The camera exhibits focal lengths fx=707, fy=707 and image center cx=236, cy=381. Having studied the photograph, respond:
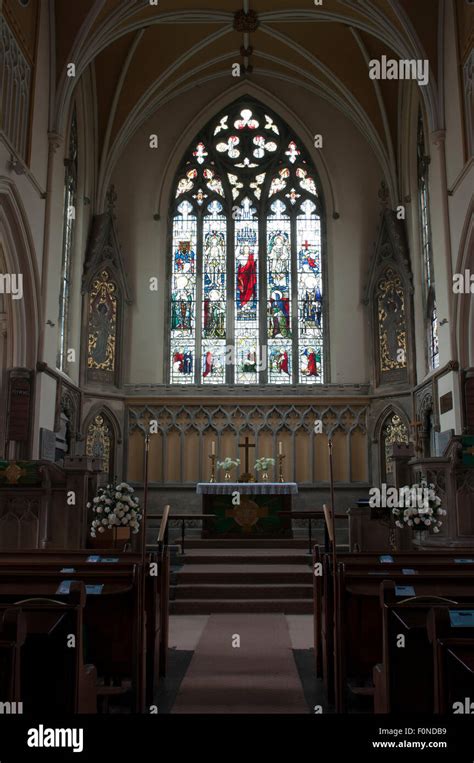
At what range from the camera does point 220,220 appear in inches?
691

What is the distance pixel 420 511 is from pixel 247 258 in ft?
33.1

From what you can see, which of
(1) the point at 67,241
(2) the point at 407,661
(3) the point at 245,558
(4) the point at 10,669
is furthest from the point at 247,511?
(4) the point at 10,669

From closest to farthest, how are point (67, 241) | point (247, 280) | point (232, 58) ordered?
point (67, 241) < point (232, 58) < point (247, 280)

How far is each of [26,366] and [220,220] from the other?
7114 millimetres

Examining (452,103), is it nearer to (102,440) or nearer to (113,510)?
(113,510)

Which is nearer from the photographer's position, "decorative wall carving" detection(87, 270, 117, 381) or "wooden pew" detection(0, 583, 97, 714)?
"wooden pew" detection(0, 583, 97, 714)

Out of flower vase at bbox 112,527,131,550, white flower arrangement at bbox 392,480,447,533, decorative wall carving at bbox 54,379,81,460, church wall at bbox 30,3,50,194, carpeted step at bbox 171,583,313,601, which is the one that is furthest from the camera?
decorative wall carving at bbox 54,379,81,460

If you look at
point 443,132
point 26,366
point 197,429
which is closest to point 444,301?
point 443,132

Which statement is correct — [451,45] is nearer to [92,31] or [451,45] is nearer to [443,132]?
[443,132]

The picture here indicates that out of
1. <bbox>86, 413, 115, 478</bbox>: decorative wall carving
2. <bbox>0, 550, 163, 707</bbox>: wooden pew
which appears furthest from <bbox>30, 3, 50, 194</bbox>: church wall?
<bbox>0, 550, 163, 707</bbox>: wooden pew

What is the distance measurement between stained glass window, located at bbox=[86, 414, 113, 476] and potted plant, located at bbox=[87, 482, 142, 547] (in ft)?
18.5

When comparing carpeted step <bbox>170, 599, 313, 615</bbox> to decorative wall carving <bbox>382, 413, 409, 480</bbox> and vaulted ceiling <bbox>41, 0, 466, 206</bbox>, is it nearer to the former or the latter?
decorative wall carving <bbox>382, 413, 409, 480</bbox>

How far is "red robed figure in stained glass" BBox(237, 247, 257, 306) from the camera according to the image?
1705cm

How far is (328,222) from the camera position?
1725 centimetres
